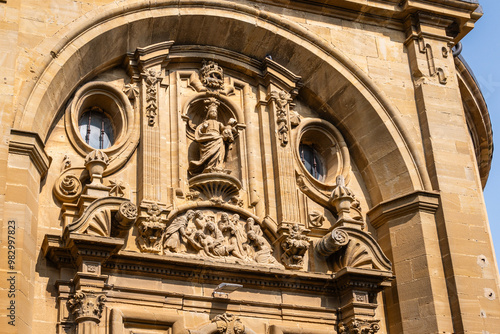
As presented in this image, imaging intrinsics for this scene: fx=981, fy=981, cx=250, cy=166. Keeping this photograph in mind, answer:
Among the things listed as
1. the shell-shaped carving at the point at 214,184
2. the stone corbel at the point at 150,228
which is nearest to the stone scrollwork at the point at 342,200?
the shell-shaped carving at the point at 214,184

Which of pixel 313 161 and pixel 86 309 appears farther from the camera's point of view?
pixel 313 161

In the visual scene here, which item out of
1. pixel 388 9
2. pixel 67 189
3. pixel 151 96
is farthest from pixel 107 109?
pixel 388 9

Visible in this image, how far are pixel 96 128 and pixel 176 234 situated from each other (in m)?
2.71

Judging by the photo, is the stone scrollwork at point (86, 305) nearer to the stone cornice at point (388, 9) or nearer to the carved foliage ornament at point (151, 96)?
the carved foliage ornament at point (151, 96)

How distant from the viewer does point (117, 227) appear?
16609 millimetres

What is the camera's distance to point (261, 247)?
58.7ft

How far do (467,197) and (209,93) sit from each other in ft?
17.8

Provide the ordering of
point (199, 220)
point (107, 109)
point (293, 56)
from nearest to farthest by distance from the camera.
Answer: point (199, 220) < point (107, 109) < point (293, 56)

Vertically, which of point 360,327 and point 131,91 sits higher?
point 131,91

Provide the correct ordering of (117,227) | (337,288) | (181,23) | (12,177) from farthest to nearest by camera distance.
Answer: (181,23)
(337,288)
(117,227)
(12,177)

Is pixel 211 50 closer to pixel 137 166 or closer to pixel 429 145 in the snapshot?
pixel 137 166

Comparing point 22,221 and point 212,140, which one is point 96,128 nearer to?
point 212,140

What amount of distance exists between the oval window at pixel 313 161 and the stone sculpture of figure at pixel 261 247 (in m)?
2.54

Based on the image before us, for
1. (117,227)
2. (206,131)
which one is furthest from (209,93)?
(117,227)
